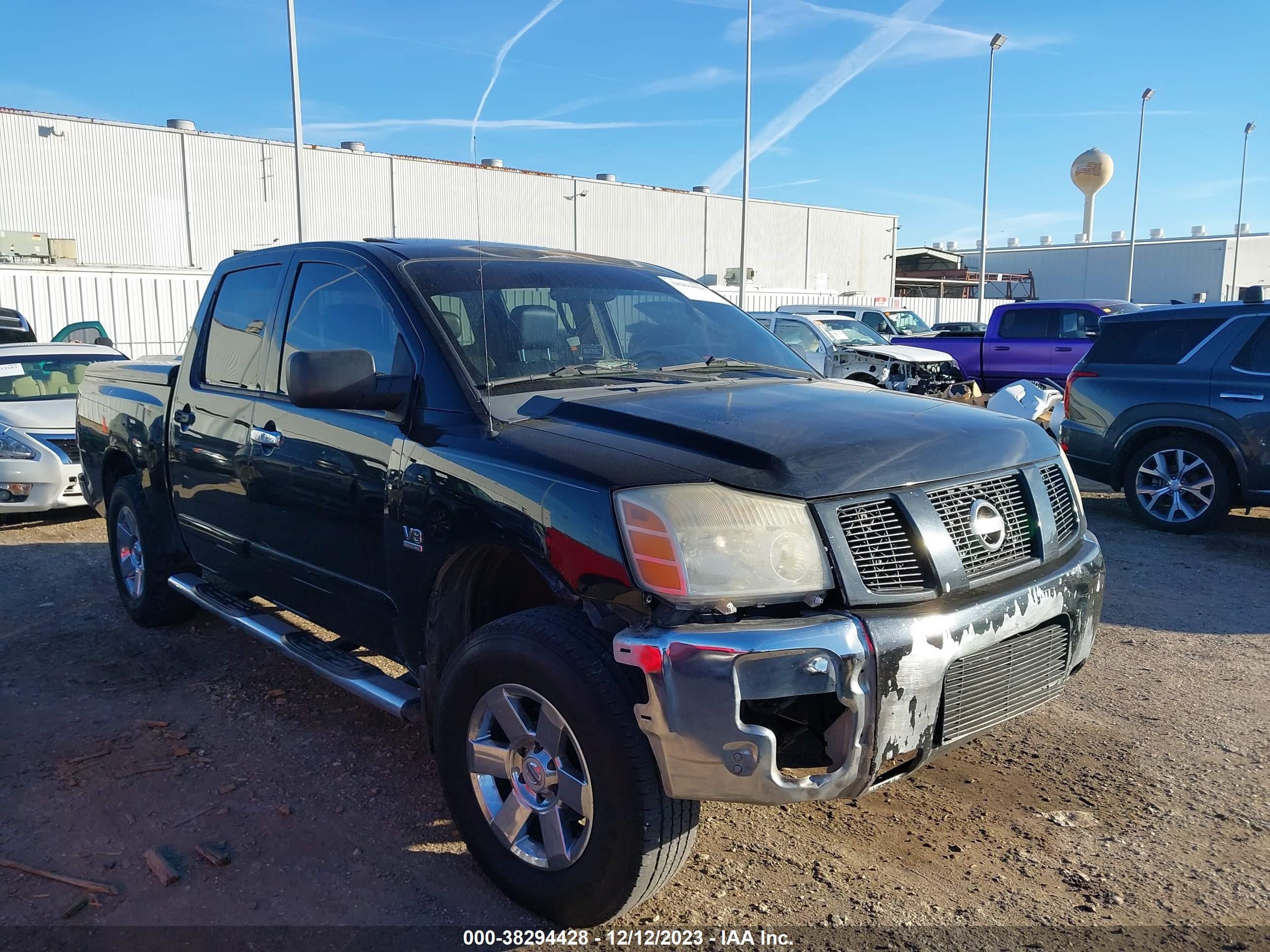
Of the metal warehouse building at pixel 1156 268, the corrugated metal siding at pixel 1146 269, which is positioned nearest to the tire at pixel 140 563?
the corrugated metal siding at pixel 1146 269

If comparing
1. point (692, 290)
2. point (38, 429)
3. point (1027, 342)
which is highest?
point (692, 290)

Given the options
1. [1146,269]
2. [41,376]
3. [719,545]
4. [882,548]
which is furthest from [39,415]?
[1146,269]

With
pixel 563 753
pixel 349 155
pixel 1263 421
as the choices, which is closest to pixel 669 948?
pixel 563 753

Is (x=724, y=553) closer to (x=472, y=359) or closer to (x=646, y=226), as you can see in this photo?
(x=472, y=359)

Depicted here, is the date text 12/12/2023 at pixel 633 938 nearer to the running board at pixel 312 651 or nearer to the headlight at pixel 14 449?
the running board at pixel 312 651

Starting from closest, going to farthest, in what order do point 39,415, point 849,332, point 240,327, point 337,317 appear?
point 337,317, point 240,327, point 39,415, point 849,332

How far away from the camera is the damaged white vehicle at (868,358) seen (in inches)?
583

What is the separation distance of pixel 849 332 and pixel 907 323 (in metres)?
6.62

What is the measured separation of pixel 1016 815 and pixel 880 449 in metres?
1.50

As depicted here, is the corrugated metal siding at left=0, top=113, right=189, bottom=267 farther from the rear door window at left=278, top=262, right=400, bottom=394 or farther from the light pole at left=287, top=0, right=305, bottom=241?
the rear door window at left=278, top=262, right=400, bottom=394

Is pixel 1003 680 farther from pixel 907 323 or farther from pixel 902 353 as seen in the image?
pixel 907 323

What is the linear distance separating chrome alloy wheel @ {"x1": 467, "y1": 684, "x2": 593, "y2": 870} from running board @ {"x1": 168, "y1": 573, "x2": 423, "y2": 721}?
47 centimetres

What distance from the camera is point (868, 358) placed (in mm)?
15094

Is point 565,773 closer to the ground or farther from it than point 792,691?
closer to the ground
